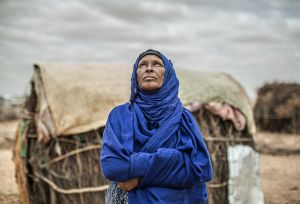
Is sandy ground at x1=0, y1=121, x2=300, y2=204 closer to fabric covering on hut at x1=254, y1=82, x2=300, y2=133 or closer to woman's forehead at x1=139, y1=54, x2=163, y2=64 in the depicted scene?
fabric covering on hut at x1=254, y1=82, x2=300, y2=133

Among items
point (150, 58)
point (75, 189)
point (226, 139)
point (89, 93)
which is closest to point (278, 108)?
point (226, 139)

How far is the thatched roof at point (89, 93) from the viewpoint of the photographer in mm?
4383

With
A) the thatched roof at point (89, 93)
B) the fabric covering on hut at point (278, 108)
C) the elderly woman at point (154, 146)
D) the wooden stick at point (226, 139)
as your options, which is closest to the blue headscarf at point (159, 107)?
the elderly woman at point (154, 146)

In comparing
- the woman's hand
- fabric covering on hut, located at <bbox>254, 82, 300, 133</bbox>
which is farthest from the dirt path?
the woman's hand


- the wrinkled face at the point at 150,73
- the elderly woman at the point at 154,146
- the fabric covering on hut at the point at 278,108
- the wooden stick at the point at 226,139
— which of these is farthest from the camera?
the fabric covering on hut at the point at 278,108

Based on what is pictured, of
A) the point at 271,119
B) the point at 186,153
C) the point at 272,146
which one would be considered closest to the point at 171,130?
the point at 186,153

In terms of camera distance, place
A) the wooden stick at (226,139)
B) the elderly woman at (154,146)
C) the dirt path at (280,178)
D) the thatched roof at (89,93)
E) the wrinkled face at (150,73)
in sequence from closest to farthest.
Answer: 1. the elderly woman at (154,146)
2. the wrinkled face at (150,73)
3. the thatched roof at (89,93)
4. the wooden stick at (226,139)
5. the dirt path at (280,178)

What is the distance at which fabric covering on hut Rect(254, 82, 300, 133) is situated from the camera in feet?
50.6

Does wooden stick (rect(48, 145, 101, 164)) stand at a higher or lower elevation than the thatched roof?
lower

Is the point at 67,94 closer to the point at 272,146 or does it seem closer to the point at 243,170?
the point at 243,170

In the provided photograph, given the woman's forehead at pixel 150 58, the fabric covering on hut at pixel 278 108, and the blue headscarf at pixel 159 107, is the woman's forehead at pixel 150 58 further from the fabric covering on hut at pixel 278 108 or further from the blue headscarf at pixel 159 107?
the fabric covering on hut at pixel 278 108

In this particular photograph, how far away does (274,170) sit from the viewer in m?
9.25

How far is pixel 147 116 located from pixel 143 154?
21cm

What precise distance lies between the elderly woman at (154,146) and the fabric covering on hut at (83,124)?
89.5 inches
